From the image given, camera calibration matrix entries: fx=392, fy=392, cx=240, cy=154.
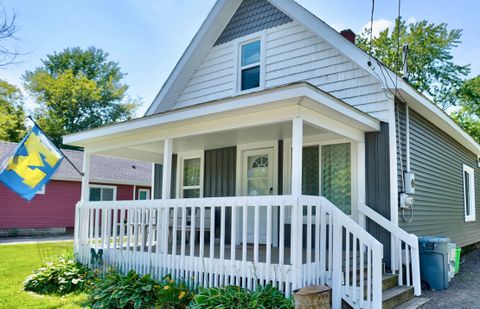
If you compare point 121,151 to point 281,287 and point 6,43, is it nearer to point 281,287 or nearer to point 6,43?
point 6,43

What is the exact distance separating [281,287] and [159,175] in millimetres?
6533

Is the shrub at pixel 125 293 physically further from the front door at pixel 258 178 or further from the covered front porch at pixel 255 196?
the front door at pixel 258 178

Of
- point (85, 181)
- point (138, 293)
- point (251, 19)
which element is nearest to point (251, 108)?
point (138, 293)

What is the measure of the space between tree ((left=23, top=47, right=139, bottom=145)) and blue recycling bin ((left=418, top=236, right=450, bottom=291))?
1203 inches

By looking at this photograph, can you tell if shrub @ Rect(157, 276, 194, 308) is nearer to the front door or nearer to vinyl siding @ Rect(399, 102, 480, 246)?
the front door

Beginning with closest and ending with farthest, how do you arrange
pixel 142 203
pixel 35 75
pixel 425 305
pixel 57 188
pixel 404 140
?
pixel 425 305 < pixel 142 203 < pixel 404 140 < pixel 57 188 < pixel 35 75

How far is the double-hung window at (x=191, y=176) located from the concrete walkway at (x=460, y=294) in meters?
5.29

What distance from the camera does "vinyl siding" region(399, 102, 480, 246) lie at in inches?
299

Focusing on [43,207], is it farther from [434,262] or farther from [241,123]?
[434,262]

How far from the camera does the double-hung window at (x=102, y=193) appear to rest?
744 inches

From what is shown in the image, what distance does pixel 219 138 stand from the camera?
7469 millimetres

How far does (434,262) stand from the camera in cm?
636

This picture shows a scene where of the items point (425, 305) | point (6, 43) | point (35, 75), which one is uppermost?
point (35, 75)

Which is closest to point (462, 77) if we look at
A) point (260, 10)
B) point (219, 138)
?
point (260, 10)
